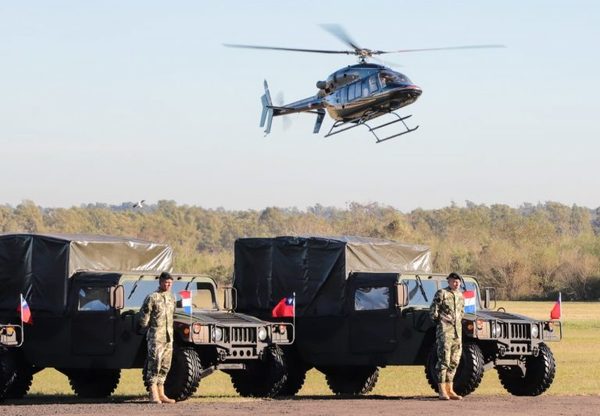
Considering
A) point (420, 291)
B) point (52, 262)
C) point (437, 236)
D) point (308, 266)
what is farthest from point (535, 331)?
point (437, 236)

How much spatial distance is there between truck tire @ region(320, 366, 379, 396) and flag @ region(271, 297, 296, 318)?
1059 millimetres

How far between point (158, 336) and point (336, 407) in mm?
2489

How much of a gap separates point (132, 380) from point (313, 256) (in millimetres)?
7913

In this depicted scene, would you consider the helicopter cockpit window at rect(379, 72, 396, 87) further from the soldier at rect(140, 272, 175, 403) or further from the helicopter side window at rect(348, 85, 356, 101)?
the soldier at rect(140, 272, 175, 403)

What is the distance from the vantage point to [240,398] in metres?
21.0

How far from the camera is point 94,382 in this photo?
22.4m

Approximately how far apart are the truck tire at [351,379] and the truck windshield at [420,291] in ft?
6.01

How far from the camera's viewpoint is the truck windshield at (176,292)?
20.8 metres

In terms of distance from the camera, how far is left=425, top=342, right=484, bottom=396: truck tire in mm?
20422

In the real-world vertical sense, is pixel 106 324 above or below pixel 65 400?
above

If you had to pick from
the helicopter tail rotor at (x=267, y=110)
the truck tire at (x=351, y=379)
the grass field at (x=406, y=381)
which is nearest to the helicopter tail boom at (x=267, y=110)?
the helicopter tail rotor at (x=267, y=110)

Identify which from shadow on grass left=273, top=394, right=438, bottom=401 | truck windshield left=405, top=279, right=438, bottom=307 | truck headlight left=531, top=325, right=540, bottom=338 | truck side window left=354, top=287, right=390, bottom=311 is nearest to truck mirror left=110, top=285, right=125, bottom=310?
shadow on grass left=273, top=394, right=438, bottom=401

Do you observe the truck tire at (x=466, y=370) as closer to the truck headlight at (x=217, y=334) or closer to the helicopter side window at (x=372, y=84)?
the truck headlight at (x=217, y=334)

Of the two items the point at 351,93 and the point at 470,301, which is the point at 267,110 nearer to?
the point at 351,93
